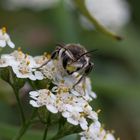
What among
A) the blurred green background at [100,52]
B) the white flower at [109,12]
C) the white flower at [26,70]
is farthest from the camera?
the white flower at [109,12]

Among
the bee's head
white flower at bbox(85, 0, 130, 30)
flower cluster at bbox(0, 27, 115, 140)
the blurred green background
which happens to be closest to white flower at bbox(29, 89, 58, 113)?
flower cluster at bbox(0, 27, 115, 140)

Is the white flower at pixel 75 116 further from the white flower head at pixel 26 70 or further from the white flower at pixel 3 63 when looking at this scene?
the white flower at pixel 3 63

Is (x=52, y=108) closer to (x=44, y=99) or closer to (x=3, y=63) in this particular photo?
(x=44, y=99)

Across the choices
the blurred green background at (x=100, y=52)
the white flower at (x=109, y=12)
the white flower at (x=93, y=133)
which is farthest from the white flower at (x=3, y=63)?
the white flower at (x=109, y=12)

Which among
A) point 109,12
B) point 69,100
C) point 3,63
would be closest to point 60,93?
point 69,100

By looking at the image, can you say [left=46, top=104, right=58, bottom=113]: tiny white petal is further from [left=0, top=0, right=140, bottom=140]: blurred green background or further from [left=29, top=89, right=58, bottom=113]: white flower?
[left=0, top=0, right=140, bottom=140]: blurred green background


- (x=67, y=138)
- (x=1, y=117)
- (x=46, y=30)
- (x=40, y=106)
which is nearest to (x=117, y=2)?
(x=46, y=30)
